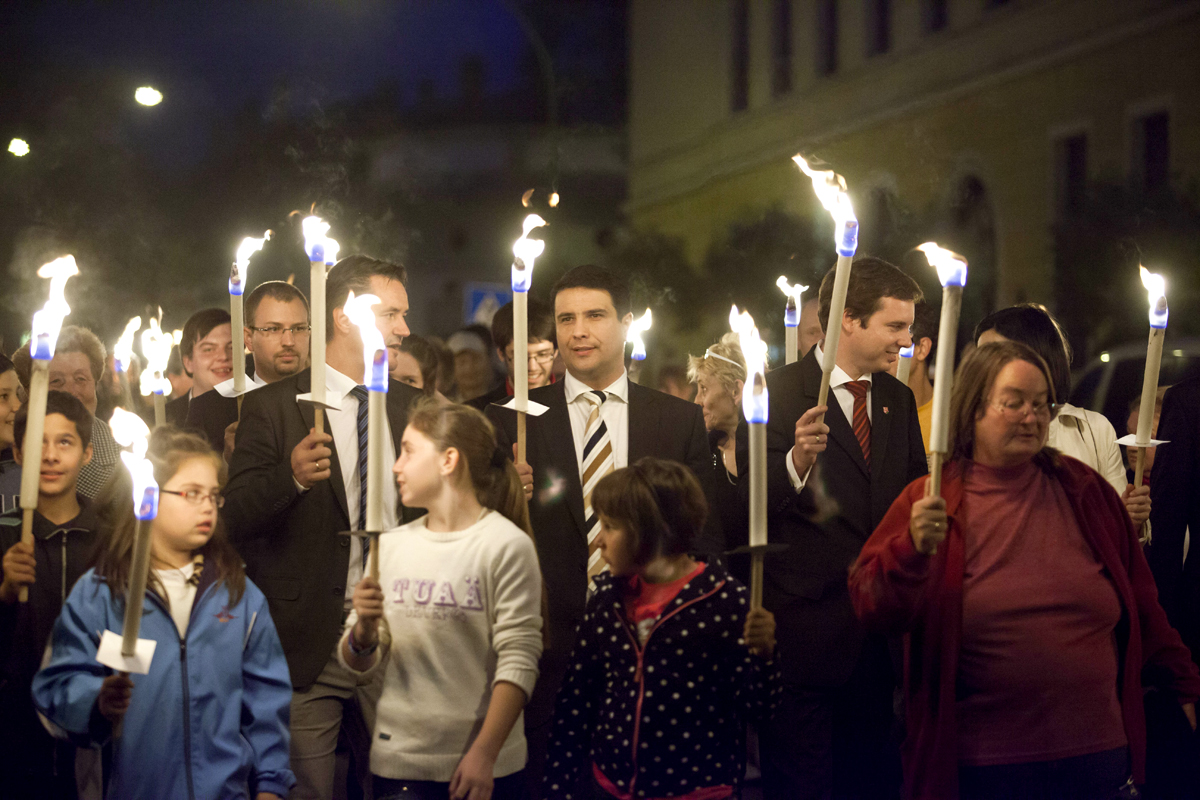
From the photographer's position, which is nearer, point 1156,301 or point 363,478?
point 1156,301

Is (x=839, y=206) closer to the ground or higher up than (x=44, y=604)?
higher up

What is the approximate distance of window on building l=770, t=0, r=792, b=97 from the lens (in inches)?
779

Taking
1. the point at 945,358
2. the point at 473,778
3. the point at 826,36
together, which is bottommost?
the point at 473,778

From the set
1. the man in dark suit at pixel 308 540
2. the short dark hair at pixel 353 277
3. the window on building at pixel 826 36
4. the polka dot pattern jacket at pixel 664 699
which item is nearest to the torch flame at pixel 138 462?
the man in dark suit at pixel 308 540

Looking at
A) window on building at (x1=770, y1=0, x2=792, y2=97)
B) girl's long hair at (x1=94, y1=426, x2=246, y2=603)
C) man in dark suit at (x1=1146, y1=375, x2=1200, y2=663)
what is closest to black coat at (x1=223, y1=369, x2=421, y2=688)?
girl's long hair at (x1=94, y1=426, x2=246, y2=603)

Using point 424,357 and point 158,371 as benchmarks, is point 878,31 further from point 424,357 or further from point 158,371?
point 158,371

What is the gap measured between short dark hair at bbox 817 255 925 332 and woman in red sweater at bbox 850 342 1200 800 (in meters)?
0.80

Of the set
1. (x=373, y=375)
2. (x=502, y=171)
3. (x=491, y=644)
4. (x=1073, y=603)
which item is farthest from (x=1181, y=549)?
→ (x=502, y=171)

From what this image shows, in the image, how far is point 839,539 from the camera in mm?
4336

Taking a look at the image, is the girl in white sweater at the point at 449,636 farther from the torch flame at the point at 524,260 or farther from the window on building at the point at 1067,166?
the window on building at the point at 1067,166

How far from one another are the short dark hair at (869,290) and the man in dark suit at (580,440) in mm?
599

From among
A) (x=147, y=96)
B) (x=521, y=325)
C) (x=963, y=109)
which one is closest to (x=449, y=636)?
(x=521, y=325)

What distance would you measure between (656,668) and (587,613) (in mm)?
284

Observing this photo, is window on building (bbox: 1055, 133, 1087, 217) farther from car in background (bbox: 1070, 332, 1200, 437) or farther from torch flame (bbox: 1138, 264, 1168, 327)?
torch flame (bbox: 1138, 264, 1168, 327)
